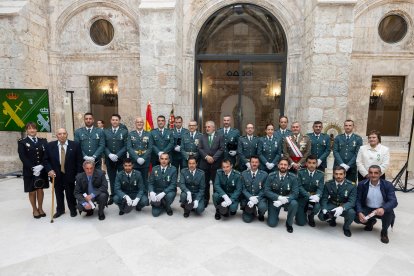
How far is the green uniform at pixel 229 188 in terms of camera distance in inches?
187

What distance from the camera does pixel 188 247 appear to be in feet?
12.1

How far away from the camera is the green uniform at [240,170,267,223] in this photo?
460cm

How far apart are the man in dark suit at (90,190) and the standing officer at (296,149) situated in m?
3.80

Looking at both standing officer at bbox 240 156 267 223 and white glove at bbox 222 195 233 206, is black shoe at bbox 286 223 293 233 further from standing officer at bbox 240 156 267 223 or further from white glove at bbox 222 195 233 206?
white glove at bbox 222 195 233 206

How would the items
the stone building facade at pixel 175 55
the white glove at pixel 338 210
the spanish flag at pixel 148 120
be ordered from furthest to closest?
the spanish flag at pixel 148 120 → the stone building facade at pixel 175 55 → the white glove at pixel 338 210

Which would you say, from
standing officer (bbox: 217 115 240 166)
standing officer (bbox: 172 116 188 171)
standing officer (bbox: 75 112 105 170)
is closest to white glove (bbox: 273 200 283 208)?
standing officer (bbox: 217 115 240 166)

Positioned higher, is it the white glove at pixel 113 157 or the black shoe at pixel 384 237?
the white glove at pixel 113 157

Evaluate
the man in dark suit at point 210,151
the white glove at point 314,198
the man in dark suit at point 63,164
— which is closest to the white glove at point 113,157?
the man in dark suit at point 63,164

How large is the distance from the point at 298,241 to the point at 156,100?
5.12 metres

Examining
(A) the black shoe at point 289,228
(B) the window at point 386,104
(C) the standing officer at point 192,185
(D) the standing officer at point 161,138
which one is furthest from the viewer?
(B) the window at point 386,104

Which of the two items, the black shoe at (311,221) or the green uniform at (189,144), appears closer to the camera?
the black shoe at (311,221)

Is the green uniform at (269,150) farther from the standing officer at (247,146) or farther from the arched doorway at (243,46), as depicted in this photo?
the arched doorway at (243,46)

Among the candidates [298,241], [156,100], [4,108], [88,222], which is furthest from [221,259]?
[4,108]

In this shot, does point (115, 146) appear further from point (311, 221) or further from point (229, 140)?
point (311, 221)
